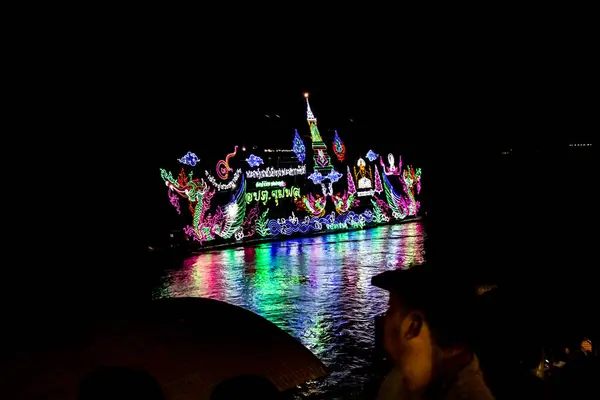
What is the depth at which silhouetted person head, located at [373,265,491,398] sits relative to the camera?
1670mm

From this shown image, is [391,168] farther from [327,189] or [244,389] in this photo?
[244,389]

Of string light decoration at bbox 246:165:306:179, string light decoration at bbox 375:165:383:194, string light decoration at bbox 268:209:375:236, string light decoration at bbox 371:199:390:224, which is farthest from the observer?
string light decoration at bbox 375:165:383:194

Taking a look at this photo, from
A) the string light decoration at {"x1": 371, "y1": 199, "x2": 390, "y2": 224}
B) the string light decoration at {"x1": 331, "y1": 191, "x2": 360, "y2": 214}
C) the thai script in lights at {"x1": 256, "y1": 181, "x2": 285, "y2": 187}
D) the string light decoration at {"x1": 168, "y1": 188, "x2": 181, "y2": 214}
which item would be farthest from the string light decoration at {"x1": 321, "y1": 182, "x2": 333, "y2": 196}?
the string light decoration at {"x1": 168, "y1": 188, "x2": 181, "y2": 214}

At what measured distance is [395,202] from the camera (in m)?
33.9

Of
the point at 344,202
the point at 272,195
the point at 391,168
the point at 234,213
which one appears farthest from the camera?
the point at 391,168

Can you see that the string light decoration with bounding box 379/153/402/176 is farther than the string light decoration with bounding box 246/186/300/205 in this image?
Yes

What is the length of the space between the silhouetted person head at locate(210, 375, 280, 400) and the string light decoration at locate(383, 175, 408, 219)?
1216 inches

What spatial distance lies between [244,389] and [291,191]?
923 inches

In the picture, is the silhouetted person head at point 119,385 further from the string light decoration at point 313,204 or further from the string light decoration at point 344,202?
the string light decoration at point 344,202

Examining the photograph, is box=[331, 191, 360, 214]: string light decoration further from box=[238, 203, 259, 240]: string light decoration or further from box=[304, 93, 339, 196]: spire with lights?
box=[238, 203, 259, 240]: string light decoration

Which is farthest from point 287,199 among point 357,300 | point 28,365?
point 28,365

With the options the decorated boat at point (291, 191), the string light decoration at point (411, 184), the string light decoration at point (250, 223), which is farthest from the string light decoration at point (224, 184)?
the string light decoration at point (411, 184)

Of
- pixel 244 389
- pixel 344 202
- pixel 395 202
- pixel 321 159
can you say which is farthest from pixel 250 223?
pixel 244 389

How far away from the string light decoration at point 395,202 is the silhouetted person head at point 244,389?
1216 inches
